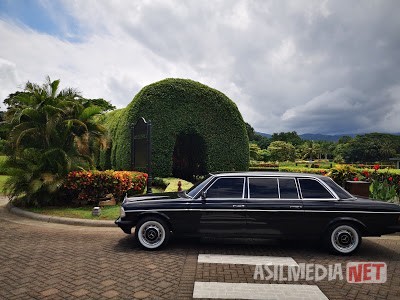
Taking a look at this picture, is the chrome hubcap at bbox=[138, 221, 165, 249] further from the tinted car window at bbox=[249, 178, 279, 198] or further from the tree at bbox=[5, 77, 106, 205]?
the tree at bbox=[5, 77, 106, 205]

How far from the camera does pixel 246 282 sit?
4.57 m

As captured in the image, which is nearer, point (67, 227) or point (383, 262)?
point (383, 262)

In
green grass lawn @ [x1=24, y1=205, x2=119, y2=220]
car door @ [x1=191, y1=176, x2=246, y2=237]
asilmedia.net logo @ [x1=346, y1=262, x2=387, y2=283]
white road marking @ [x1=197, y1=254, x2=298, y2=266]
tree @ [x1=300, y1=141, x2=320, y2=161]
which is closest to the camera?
asilmedia.net logo @ [x1=346, y1=262, x2=387, y2=283]

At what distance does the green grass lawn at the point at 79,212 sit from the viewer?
29.0ft

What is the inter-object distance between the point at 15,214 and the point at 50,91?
14.4 feet

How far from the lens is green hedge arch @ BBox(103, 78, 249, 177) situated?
1623 centimetres

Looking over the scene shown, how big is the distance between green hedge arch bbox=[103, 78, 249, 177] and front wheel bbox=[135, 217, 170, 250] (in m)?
9.94

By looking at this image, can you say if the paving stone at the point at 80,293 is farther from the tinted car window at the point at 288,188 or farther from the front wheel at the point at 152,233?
the tinted car window at the point at 288,188

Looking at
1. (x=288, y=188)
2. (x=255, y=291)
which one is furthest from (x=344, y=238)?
(x=255, y=291)

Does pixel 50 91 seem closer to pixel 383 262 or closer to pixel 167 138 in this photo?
pixel 167 138

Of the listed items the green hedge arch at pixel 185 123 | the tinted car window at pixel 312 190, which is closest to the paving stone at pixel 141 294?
the tinted car window at pixel 312 190

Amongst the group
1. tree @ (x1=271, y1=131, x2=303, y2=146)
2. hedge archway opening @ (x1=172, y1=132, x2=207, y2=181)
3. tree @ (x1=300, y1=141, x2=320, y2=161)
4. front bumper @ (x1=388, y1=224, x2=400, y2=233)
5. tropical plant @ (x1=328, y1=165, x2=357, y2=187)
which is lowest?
front bumper @ (x1=388, y1=224, x2=400, y2=233)

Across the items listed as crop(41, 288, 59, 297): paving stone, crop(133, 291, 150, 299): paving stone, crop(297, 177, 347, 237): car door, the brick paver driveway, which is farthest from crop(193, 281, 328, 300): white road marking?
crop(41, 288, 59, 297): paving stone

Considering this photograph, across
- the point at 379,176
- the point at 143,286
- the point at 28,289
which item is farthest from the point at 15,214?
the point at 379,176
